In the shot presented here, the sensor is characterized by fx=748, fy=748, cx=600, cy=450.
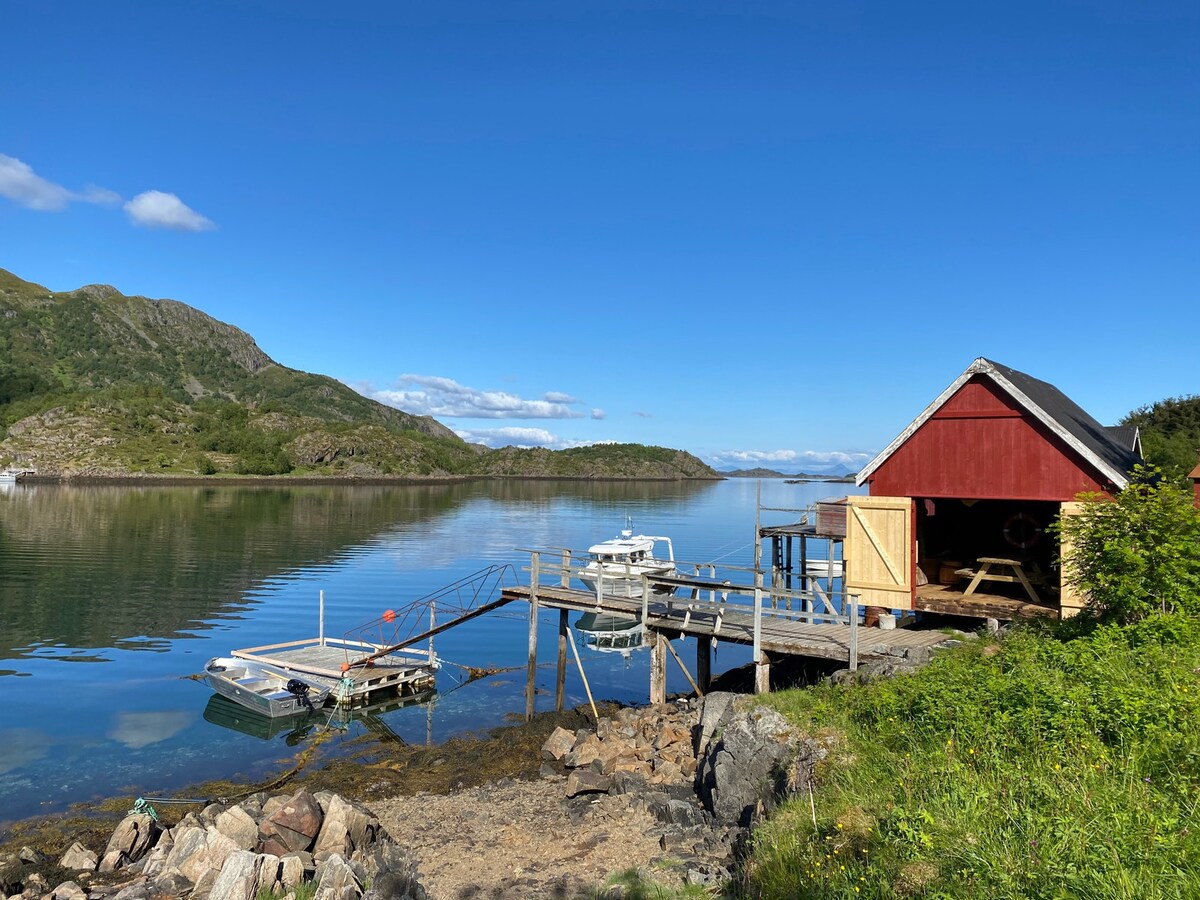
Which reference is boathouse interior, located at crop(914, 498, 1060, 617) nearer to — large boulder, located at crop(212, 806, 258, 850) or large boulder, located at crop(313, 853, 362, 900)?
large boulder, located at crop(313, 853, 362, 900)

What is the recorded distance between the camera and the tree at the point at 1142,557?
14.4m

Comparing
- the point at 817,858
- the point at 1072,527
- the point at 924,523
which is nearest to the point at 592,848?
the point at 817,858

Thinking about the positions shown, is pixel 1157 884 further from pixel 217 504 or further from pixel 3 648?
pixel 217 504

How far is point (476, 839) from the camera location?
1502 cm

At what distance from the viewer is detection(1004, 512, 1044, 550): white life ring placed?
24.5 meters

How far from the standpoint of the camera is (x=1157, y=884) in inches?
248

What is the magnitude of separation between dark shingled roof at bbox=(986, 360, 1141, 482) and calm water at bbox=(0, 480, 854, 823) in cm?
1682

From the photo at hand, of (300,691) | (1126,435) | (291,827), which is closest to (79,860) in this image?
(291,827)

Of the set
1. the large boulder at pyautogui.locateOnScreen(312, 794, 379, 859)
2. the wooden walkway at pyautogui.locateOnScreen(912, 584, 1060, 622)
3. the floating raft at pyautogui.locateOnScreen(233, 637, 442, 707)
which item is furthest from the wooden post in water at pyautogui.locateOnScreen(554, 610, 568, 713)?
the large boulder at pyautogui.locateOnScreen(312, 794, 379, 859)

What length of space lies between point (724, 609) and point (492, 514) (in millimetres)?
91609

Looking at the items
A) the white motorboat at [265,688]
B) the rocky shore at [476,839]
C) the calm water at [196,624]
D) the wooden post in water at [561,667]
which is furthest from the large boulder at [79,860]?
the wooden post in water at [561,667]

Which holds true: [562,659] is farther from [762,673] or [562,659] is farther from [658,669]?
[762,673]

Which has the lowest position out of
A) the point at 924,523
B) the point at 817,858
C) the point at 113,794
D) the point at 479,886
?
the point at 113,794

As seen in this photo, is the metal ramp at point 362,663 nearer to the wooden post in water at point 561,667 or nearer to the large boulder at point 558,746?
the wooden post in water at point 561,667
